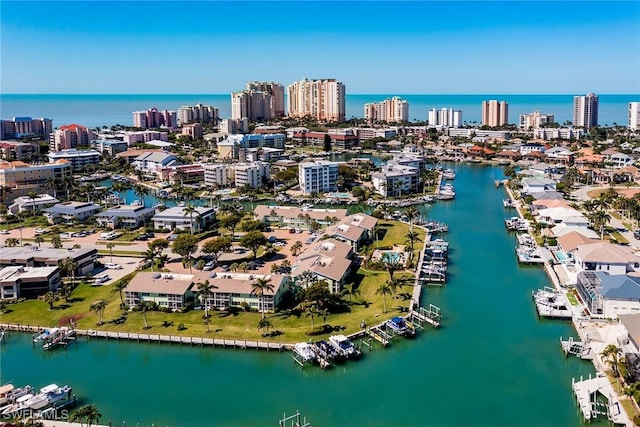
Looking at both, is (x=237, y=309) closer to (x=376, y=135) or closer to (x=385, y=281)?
(x=385, y=281)

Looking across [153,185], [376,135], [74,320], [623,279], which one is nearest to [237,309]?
[74,320]

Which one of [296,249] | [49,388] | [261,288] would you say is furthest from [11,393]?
[296,249]

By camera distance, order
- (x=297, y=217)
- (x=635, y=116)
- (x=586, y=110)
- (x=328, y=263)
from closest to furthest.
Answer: (x=328, y=263) < (x=297, y=217) < (x=635, y=116) < (x=586, y=110)

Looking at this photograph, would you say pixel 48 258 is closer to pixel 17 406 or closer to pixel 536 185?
pixel 17 406

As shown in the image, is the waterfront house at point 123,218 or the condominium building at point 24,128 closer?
the waterfront house at point 123,218

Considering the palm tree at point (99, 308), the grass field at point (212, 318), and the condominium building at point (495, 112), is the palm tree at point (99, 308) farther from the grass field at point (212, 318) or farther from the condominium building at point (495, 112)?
the condominium building at point (495, 112)

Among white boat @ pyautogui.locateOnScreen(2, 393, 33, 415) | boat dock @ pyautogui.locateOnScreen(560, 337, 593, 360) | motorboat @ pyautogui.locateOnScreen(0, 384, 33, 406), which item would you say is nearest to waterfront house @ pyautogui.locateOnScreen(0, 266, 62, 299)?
motorboat @ pyautogui.locateOnScreen(0, 384, 33, 406)

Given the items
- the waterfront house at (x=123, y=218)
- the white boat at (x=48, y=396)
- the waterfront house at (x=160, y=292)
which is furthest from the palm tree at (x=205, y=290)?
the waterfront house at (x=123, y=218)
